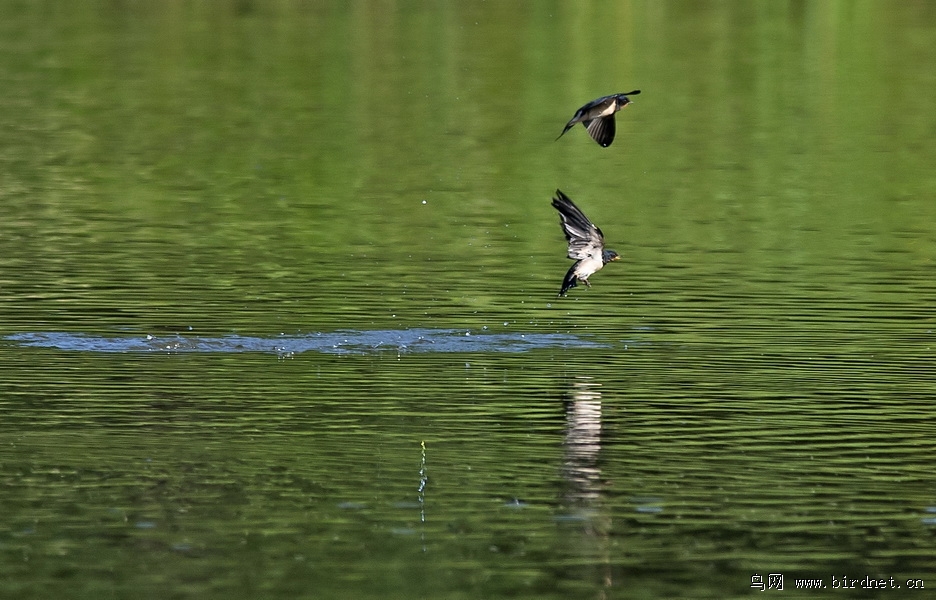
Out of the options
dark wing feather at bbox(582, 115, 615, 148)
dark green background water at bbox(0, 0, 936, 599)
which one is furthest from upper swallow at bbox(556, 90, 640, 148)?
dark green background water at bbox(0, 0, 936, 599)

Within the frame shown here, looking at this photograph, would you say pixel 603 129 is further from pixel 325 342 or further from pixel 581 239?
pixel 325 342

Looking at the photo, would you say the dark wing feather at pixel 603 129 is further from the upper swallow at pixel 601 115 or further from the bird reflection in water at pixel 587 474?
the bird reflection in water at pixel 587 474

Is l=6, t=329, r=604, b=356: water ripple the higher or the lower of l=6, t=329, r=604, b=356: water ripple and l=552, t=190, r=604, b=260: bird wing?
the lower

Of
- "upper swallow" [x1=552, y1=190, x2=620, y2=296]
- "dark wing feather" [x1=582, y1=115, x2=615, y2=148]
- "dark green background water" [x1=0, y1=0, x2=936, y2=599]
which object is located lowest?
"dark green background water" [x1=0, y1=0, x2=936, y2=599]

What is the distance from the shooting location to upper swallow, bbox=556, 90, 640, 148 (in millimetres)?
16219

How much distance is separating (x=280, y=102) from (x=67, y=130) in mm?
5688

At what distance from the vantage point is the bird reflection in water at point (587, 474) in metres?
11.0

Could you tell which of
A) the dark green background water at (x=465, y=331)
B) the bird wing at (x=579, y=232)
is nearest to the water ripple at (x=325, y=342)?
the dark green background water at (x=465, y=331)

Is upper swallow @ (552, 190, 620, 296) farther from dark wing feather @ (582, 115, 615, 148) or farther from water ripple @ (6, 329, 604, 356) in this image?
water ripple @ (6, 329, 604, 356)

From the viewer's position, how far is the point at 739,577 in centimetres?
1053

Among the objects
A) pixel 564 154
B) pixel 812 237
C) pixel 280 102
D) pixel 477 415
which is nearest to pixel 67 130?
pixel 280 102

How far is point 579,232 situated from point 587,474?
14.5ft

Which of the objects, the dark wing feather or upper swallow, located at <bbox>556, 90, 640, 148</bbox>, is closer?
upper swallow, located at <bbox>556, 90, 640, 148</bbox>

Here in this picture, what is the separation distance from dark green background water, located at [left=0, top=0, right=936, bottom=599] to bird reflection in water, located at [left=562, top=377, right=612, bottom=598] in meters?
0.04
